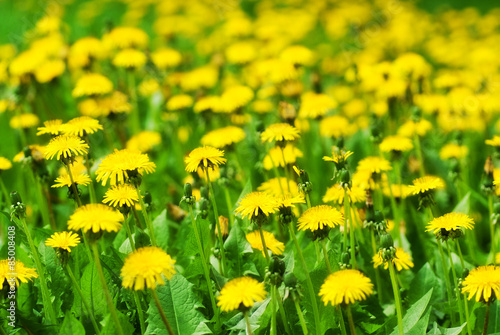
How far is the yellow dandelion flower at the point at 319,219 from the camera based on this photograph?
1712 millimetres

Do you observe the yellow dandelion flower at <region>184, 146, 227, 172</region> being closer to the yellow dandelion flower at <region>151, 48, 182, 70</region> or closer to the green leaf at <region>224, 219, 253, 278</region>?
the green leaf at <region>224, 219, 253, 278</region>

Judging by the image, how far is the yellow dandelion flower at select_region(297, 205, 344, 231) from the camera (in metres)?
1.71

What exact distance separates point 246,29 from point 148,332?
11.4 feet

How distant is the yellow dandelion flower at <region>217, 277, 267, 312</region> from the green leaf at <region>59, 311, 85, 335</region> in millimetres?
484

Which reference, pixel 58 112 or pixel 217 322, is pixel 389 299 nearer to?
pixel 217 322

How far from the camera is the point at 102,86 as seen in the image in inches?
128

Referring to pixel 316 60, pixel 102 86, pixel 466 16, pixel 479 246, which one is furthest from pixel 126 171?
pixel 466 16

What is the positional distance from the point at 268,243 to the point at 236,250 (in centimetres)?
23

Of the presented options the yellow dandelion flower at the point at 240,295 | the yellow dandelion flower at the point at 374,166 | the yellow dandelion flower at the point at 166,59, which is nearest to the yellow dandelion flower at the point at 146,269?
the yellow dandelion flower at the point at 240,295

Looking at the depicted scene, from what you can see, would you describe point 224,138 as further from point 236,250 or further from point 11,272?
point 11,272

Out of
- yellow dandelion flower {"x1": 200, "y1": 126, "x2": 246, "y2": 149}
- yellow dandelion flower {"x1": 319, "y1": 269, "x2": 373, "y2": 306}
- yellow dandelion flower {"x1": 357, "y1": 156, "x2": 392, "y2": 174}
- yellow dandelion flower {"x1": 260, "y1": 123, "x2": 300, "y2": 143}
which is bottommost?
yellow dandelion flower {"x1": 319, "y1": 269, "x2": 373, "y2": 306}

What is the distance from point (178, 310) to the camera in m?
1.89

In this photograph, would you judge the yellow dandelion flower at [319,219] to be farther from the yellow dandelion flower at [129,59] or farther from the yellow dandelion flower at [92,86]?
the yellow dandelion flower at [129,59]

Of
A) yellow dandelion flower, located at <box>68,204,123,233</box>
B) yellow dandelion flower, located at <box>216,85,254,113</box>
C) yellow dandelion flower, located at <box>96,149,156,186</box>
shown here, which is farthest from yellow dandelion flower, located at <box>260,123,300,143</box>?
yellow dandelion flower, located at <box>216,85,254,113</box>
